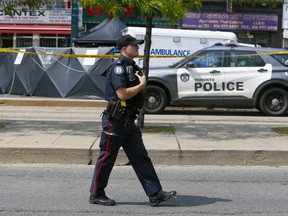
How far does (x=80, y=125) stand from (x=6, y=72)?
30.3 feet

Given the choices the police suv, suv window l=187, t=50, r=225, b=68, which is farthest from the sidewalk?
suv window l=187, t=50, r=225, b=68

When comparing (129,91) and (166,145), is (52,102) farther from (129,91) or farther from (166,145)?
(129,91)

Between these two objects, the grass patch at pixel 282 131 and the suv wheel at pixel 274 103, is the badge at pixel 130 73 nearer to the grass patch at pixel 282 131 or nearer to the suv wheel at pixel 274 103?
the grass patch at pixel 282 131

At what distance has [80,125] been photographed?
10.6 m

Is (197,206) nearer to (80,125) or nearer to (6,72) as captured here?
(80,125)

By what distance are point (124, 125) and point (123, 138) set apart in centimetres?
14

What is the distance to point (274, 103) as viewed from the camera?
14375mm

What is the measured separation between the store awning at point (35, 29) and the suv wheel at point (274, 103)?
46.9 feet

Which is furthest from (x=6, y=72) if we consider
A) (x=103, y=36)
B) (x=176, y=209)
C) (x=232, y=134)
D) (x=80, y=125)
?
(x=176, y=209)

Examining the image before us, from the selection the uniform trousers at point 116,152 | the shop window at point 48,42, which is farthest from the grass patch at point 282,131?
the shop window at point 48,42

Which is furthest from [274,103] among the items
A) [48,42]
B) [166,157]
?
[48,42]

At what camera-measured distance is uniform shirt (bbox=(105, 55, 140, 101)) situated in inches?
215

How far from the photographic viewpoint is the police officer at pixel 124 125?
5504 mm

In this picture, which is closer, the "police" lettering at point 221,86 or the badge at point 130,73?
the badge at point 130,73
